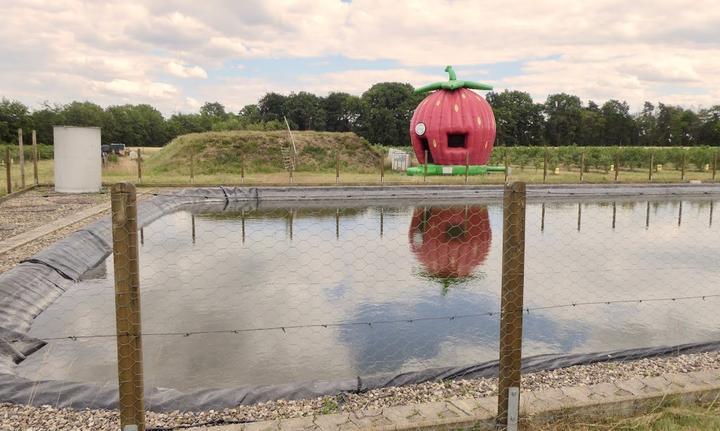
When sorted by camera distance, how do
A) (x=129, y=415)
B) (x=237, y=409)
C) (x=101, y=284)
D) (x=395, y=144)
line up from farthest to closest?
1. (x=395, y=144)
2. (x=101, y=284)
3. (x=237, y=409)
4. (x=129, y=415)

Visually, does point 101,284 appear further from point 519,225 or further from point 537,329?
point 519,225

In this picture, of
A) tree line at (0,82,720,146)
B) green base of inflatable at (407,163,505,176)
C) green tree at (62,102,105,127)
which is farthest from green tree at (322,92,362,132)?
green base of inflatable at (407,163,505,176)

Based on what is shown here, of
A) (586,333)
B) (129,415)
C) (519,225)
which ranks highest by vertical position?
(519,225)

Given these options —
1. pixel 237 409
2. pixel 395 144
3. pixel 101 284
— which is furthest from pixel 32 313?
pixel 395 144

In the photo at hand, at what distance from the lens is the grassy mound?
82.1 ft

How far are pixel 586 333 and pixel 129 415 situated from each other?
431 cm

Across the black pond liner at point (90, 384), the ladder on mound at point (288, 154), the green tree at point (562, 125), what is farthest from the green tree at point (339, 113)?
the black pond liner at point (90, 384)

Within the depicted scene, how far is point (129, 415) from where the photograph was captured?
2.85 m

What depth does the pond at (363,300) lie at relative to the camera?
4855 millimetres

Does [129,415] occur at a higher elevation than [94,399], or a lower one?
higher

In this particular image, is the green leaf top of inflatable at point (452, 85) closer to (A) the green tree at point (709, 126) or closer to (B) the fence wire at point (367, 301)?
(B) the fence wire at point (367, 301)

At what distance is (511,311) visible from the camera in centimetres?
325

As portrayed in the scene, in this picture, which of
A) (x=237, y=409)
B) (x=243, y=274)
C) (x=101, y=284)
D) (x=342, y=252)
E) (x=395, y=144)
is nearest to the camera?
(x=237, y=409)

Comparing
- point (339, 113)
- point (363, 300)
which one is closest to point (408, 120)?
point (339, 113)
